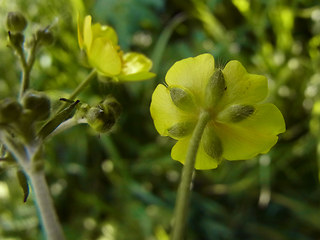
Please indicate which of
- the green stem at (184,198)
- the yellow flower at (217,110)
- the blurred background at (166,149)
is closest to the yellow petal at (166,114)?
the yellow flower at (217,110)

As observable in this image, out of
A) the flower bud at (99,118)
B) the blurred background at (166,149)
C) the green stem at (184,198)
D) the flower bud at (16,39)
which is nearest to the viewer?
the green stem at (184,198)

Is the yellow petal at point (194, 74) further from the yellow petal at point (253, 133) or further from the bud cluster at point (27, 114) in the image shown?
the bud cluster at point (27, 114)

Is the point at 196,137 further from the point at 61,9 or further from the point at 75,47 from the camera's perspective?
the point at 61,9

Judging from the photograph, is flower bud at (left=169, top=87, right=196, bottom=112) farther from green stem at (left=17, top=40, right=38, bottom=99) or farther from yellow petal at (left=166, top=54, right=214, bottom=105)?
green stem at (left=17, top=40, right=38, bottom=99)

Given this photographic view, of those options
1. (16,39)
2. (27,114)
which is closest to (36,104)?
(27,114)

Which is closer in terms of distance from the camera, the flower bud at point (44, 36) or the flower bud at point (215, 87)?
the flower bud at point (215, 87)

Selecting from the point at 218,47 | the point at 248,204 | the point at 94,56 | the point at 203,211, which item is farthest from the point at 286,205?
the point at 94,56

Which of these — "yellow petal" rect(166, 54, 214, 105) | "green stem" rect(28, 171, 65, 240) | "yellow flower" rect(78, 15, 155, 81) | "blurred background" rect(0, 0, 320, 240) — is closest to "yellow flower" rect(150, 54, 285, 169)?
"yellow petal" rect(166, 54, 214, 105)

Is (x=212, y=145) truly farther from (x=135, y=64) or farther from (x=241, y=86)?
(x=135, y=64)
